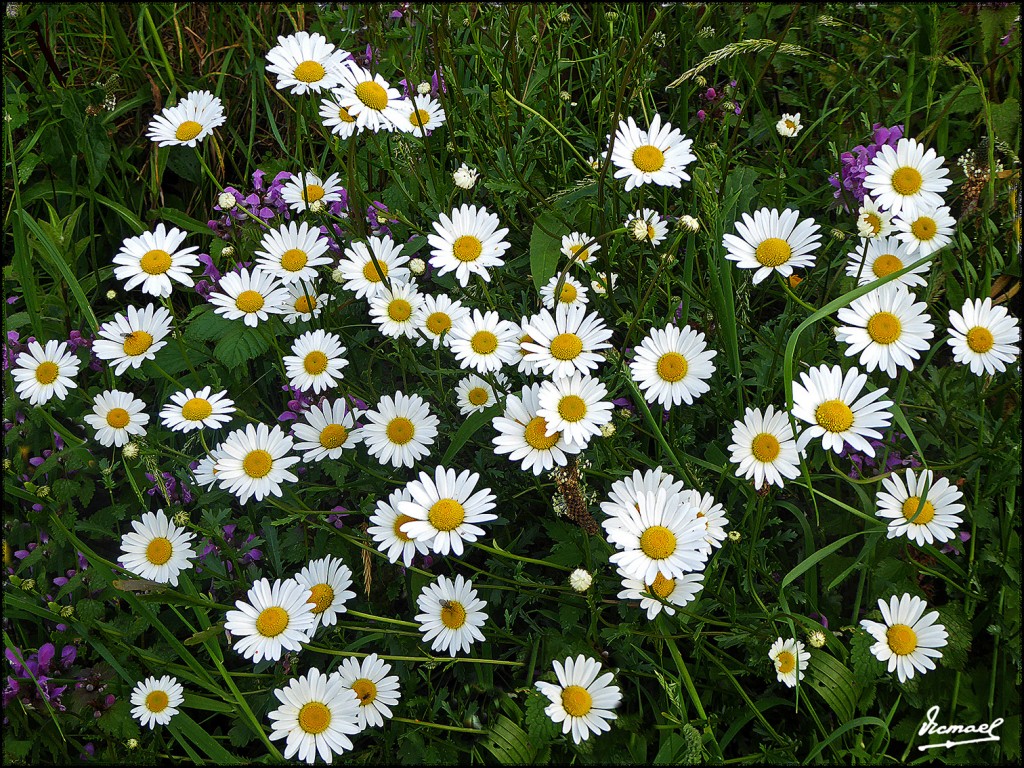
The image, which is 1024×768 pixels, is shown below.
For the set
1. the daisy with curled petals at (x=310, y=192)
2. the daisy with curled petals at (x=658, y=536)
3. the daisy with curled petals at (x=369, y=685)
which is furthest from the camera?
the daisy with curled petals at (x=310, y=192)

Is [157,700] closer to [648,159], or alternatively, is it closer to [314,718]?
[314,718]

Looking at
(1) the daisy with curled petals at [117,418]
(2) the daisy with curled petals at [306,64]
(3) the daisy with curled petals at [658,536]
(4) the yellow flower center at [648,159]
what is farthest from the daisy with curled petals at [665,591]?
(2) the daisy with curled petals at [306,64]

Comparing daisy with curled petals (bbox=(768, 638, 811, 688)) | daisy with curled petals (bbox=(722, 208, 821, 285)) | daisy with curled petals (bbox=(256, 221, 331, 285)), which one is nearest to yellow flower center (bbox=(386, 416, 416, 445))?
daisy with curled petals (bbox=(256, 221, 331, 285))

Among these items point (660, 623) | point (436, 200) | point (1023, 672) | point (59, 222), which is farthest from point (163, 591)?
point (1023, 672)

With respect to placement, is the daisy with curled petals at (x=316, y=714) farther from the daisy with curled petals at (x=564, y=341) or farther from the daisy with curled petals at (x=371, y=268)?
the daisy with curled petals at (x=371, y=268)

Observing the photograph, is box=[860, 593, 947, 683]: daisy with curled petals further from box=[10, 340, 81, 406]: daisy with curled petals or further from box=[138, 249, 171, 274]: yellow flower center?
box=[10, 340, 81, 406]: daisy with curled petals

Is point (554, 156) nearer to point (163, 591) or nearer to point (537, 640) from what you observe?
point (537, 640)

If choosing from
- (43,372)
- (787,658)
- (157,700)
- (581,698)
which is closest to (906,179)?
(787,658)
